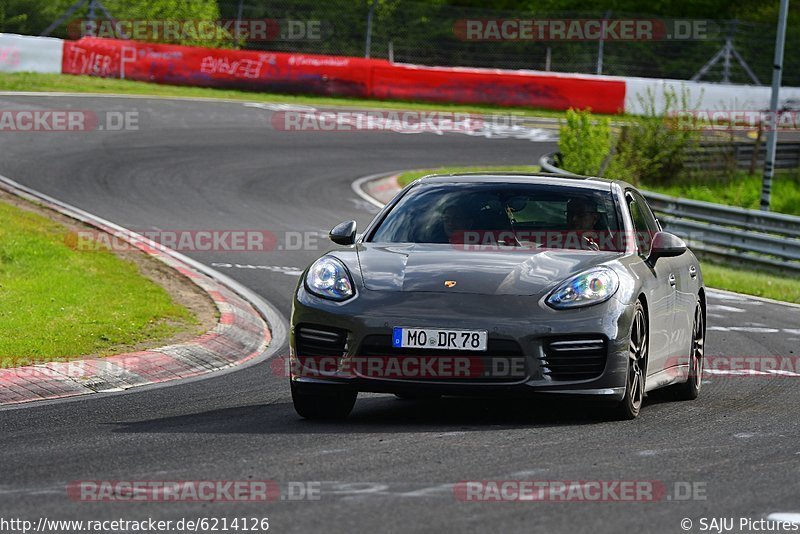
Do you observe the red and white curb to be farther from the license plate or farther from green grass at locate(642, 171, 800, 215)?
green grass at locate(642, 171, 800, 215)

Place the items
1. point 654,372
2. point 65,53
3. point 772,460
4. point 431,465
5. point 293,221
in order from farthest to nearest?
point 65,53, point 293,221, point 654,372, point 772,460, point 431,465

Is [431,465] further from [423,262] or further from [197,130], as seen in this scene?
[197,130]

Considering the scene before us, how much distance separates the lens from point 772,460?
6688mm

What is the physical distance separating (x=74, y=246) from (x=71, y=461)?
8854 millimetres

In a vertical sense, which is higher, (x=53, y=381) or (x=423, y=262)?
(x=423, y=262)

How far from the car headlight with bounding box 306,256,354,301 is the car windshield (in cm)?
73

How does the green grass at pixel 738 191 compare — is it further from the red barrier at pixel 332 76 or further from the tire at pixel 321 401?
the tire at pixel 321 401

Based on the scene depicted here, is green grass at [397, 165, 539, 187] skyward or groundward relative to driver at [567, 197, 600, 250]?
groundward

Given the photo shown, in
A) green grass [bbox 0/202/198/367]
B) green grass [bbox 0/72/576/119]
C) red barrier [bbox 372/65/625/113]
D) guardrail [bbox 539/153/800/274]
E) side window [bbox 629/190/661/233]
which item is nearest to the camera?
side window [bbox 629/190/661/233]

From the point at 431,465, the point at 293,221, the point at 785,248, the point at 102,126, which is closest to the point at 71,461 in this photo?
the point at 431,465

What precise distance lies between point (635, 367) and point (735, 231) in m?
13.7

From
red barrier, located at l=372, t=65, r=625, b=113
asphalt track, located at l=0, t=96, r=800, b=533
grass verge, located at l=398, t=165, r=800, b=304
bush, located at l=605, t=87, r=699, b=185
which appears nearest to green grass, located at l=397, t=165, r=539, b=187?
bush, located at l=605, t=87, r=699, b=185

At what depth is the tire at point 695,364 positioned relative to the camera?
Result: 9484 millimetres

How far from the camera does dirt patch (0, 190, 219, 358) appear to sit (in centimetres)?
1089
